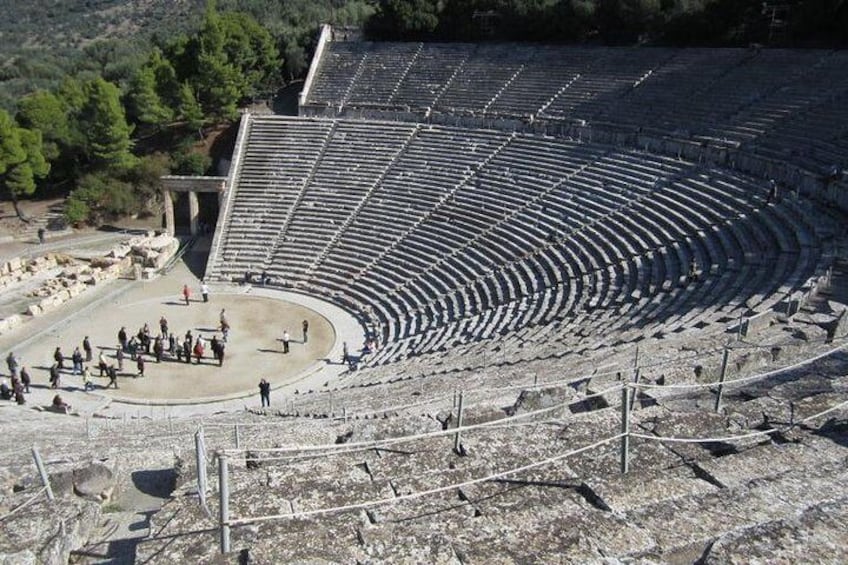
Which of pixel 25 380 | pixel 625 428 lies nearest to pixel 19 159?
pixel 25 380

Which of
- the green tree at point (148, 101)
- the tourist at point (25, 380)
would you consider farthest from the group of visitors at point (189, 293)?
the green tree at point (148, 101)

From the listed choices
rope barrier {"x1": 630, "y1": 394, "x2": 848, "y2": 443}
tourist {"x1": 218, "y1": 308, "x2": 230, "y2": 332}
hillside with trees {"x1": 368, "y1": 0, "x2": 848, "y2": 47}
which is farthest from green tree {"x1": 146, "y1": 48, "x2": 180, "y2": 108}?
rope barrier {"x1": 630, "y1": 394, "x2": 848, "y2": 443}

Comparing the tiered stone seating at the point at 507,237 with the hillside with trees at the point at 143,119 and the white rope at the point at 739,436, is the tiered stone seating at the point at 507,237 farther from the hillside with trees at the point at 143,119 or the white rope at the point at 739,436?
the white rope at the point at 739,436

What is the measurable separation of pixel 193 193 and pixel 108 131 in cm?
519

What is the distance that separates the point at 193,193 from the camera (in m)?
28.9

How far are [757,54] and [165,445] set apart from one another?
24.8 m

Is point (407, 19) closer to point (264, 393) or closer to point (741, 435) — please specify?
point (264, 393)

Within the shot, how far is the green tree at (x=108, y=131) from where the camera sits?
100ft

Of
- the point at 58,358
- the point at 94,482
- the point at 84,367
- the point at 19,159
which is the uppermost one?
the point at 94,482

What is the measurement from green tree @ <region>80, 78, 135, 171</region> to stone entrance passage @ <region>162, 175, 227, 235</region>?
9.54ft

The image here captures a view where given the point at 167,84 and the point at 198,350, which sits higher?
the point at 167,84

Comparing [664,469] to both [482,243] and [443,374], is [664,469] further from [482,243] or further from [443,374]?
[482,243]

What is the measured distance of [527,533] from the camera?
3.98 metres

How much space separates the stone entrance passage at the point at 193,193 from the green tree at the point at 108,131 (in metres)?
2.91
